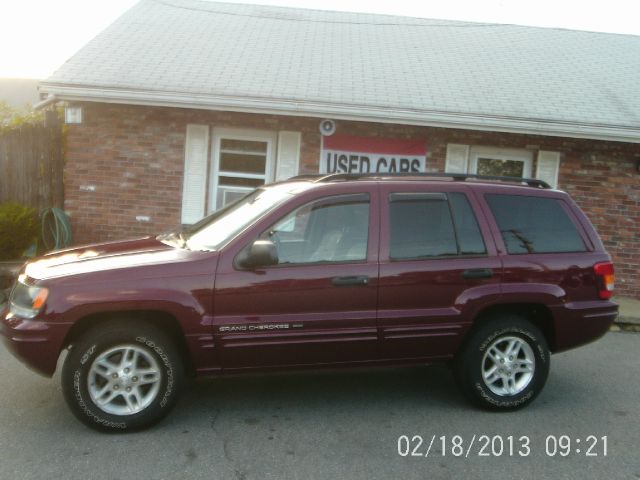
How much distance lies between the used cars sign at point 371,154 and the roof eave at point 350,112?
616mm

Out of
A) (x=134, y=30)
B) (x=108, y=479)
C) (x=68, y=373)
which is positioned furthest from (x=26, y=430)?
(x=134, y=30)

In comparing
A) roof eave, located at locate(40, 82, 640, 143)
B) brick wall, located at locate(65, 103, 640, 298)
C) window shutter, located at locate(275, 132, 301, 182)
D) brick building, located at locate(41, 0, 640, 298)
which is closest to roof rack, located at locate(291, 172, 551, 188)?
roof eave, located at locate(40, 82, 640, 143)

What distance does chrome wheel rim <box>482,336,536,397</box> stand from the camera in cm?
496

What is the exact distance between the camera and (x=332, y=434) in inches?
175

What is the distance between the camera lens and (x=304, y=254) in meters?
4.60

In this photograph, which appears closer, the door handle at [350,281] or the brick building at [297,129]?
the door handle at [350,281]

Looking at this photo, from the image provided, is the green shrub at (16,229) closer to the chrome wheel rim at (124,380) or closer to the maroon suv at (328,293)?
the maroon suv at (328,293)

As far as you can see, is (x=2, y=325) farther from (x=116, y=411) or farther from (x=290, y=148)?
(x=290, y=148)

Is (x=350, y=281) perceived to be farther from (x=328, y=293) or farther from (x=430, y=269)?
(x=430, y=269)

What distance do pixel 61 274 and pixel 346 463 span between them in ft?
7.15

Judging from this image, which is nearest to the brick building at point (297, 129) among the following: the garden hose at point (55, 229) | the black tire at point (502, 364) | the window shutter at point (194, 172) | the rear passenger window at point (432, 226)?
the window shutter at point (194, 172)

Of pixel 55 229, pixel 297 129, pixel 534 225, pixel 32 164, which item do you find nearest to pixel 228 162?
pixel 297 129

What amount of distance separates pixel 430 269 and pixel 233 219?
1516 millimetres

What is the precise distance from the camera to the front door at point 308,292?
173 inches
